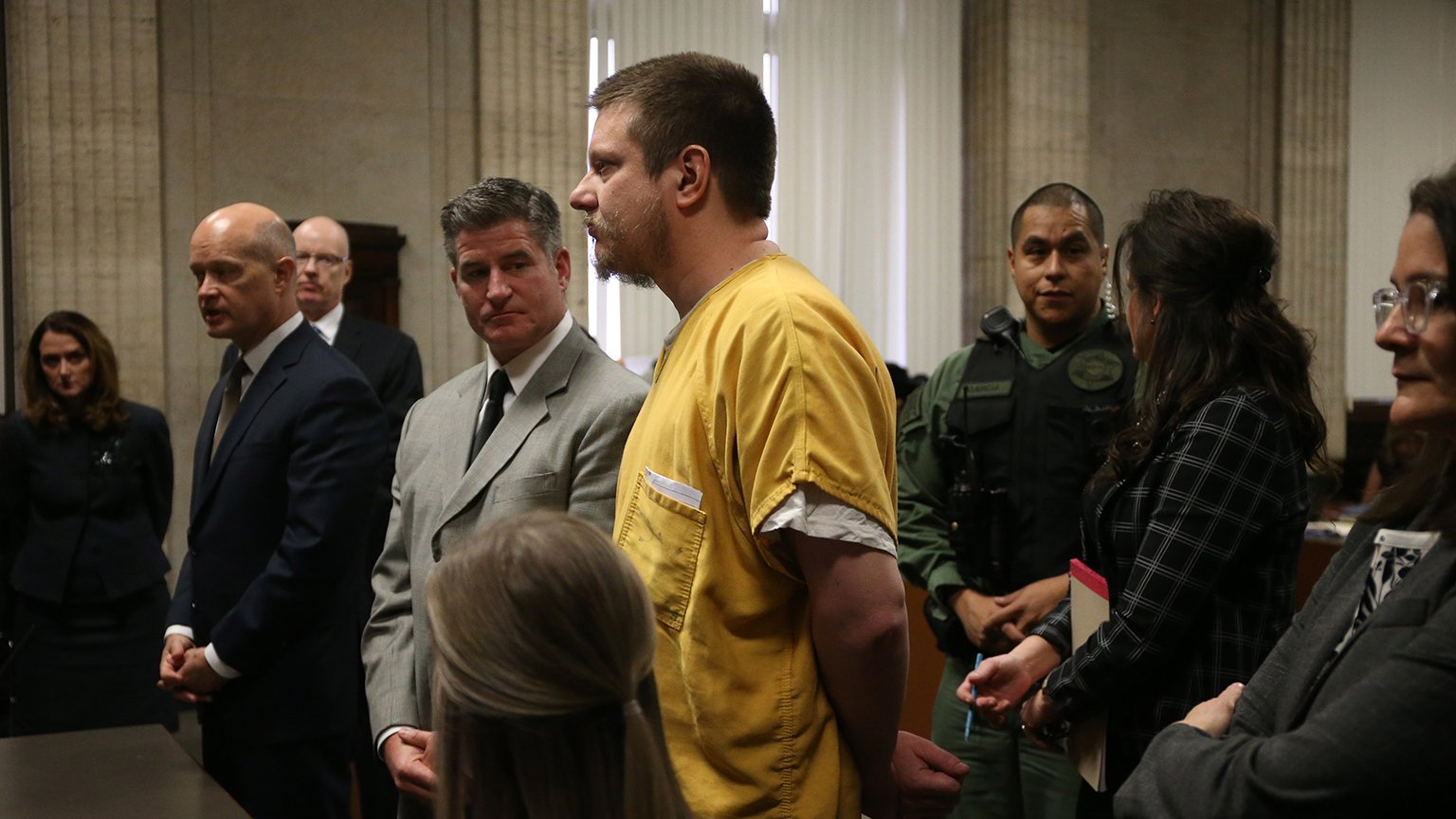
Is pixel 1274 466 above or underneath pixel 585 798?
above

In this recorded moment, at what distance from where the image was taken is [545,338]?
2.48 m

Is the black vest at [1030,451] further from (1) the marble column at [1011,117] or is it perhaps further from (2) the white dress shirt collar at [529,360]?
(1) the marble column at [1011,117]

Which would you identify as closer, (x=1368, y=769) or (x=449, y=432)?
(x=1368, y=769)

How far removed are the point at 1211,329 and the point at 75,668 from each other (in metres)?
4.05

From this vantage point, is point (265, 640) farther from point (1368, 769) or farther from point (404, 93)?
point (404, 93)

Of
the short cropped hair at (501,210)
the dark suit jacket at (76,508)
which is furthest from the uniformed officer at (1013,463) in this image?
the dark suit jacket at (76,508)

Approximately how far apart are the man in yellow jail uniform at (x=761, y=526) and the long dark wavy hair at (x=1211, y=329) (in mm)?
597

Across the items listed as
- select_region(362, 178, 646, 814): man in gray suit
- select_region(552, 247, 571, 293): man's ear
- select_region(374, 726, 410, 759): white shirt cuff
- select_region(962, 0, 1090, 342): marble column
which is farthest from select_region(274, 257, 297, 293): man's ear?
select_region(962, 0, 1090, 342): marble column

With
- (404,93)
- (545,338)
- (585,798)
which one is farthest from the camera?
(404,93)

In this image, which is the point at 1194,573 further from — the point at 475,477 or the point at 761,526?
the point at 475,477

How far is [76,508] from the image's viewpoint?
4418 millimetres

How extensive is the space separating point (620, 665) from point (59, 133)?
638cm

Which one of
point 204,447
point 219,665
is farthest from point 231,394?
point 219,665

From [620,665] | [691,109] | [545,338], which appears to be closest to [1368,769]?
[620,665]
